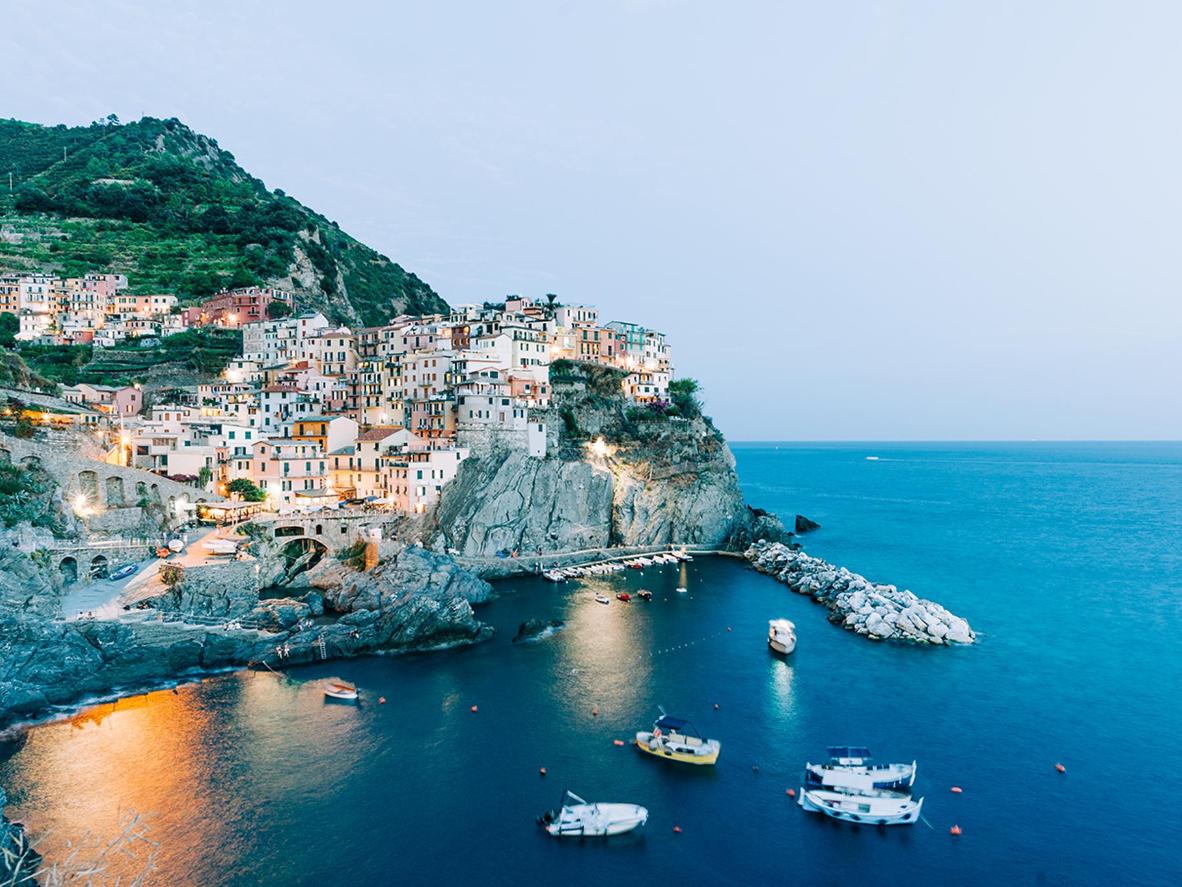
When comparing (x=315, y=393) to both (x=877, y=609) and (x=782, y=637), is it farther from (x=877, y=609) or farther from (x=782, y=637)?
(x=877, y=609)

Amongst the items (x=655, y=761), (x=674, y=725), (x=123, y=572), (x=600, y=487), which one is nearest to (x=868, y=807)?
(x=674, y=725)

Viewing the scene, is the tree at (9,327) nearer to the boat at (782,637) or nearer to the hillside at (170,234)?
the hillside at (170,234)

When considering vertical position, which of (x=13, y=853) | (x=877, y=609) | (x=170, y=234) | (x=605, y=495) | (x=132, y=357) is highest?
(x=170, y=234)

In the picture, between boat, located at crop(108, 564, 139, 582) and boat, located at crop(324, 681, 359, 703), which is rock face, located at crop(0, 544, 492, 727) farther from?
boat, located at crop(324, 681, 359, 703)

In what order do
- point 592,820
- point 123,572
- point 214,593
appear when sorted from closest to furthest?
point 592,820 → point 214,593 → point 123,572

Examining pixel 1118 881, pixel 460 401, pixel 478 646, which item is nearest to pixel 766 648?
pixel 478 646

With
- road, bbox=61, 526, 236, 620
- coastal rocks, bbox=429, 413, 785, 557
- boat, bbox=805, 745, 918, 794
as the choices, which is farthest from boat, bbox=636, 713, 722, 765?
coastal rocks, bbox=429, 413, 785, 557

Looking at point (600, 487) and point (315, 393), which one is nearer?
point (600, 487)
